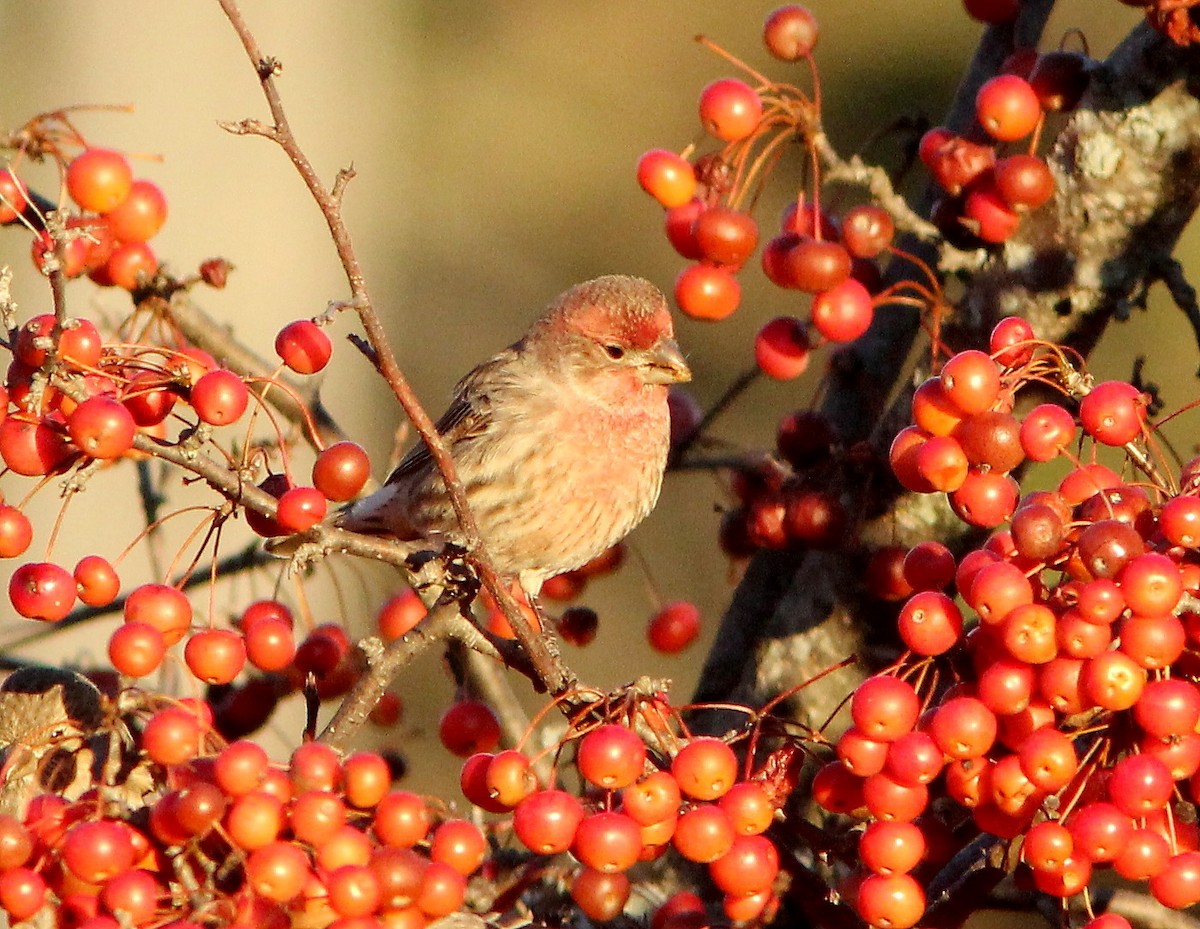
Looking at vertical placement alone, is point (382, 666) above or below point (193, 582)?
above

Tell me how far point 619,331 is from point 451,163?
26.1 feet

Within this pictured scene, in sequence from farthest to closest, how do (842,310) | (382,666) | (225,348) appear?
(225,348) < (842,310) < (382,666)

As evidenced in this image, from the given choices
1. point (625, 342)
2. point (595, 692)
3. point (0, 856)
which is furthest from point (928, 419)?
point (625, 342)

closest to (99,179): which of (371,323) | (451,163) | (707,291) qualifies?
(371,323)

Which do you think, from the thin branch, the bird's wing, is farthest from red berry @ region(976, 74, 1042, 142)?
the bird's wing

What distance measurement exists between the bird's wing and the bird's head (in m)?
0.29

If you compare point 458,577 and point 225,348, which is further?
point 225,348

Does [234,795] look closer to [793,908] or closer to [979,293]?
[793,908]

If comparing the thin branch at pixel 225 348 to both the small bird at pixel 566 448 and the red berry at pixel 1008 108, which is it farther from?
the red berry at pixel 1008 108

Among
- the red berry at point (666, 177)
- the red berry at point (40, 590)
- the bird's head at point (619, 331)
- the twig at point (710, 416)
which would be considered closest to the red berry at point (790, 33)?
the red berry at point (666, 177)

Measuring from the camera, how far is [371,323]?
2354 mm

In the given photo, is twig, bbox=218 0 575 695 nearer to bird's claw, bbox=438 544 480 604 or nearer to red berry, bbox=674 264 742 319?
bird's claw, bbox=438 544 480 604

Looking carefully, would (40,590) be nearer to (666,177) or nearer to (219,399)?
(219,399)

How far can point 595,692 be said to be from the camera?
257cm
